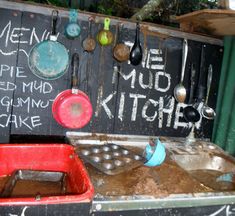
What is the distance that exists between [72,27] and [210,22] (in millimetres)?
869

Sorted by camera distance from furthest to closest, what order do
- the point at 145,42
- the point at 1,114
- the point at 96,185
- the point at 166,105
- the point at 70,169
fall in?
1. the point at 166,105
2. the point at 145,42
3. the point at 1,114
4. the point at 70,169
5. the point at 96,185

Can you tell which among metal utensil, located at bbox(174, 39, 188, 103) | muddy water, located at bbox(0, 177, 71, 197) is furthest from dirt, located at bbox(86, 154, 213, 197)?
metal utensil, located at bbox(174, 39, 188, 103)

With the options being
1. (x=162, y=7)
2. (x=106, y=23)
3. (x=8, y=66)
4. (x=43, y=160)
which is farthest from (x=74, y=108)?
(x=162, y=7)

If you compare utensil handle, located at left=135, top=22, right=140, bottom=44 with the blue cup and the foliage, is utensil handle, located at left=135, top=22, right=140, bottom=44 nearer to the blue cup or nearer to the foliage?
the foliage

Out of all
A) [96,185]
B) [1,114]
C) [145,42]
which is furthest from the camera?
[145,42]

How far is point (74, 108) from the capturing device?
170 cm

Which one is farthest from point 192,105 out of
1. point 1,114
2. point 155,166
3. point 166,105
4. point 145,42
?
point 1,114

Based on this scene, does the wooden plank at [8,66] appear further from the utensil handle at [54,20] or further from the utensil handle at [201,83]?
the utensil handle at [201,83]

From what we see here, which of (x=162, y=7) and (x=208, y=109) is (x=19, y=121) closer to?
(x=208, y=109)

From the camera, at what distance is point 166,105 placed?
2.06 meters

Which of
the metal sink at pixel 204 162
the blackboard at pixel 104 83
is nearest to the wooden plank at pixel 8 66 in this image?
the blackboard at pixel 104 83

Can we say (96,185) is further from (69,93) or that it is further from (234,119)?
(234,119)

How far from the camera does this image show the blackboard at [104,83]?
173 cm

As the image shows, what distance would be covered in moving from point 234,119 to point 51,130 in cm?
126
